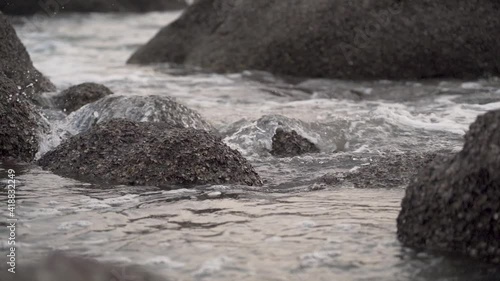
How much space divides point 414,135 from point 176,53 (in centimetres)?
447

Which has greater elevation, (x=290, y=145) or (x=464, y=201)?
(x=464, y=201)

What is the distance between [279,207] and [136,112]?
2413 mm

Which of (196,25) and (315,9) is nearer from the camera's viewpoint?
(315,9)

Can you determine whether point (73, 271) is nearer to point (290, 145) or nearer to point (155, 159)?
point (155, 159)

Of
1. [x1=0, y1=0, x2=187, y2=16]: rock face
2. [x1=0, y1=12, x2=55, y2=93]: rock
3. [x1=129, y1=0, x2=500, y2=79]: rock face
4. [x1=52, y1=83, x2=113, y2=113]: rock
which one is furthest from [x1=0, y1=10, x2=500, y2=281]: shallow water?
[x1=0, y1=0, x2=187, y2=16]: rock face

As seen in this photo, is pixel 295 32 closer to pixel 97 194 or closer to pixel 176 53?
pixel 176 53

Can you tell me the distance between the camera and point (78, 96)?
7305 mm

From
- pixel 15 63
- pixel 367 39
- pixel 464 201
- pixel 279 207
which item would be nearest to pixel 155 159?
pixel 279 207

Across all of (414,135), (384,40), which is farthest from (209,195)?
(384,40)

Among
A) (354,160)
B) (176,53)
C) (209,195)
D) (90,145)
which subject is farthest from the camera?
(176,53)

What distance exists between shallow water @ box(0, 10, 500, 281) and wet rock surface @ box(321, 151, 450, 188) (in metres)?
0.13

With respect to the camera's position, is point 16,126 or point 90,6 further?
point 90,6

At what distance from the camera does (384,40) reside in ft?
29.0

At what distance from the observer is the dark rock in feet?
9.16
